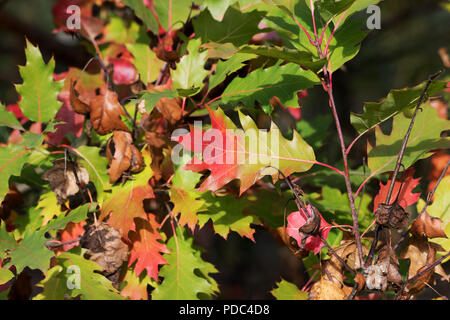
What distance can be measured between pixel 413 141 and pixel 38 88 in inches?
25.3

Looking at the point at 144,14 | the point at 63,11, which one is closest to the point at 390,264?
the point at 144,14

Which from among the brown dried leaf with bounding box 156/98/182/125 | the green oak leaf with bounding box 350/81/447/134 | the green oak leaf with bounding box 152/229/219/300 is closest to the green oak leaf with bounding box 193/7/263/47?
the brown dried leaf with bounding box 156/98/182/125

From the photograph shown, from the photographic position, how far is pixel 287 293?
0.74 metres

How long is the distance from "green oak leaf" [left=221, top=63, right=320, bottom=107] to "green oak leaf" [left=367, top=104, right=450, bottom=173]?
143 mm

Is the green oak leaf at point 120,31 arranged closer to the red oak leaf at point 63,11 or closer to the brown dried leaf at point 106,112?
the red oak leaf at point 63,11

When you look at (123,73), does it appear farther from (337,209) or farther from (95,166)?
(337,209)

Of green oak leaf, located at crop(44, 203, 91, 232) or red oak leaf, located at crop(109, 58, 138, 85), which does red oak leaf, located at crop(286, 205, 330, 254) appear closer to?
green oak leaf, located at crop(44, 203, 91, 232)

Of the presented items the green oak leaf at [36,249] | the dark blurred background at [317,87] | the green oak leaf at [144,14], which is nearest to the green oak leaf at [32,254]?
the green oak leaf at [36,249]

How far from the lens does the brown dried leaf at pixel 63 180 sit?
0.73m

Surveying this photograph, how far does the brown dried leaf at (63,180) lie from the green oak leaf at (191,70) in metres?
0.24

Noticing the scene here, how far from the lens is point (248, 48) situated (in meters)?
0.57

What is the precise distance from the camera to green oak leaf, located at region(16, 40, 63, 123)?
0.75 metres

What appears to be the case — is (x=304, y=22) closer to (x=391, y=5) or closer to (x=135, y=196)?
(x=135, y=196)
